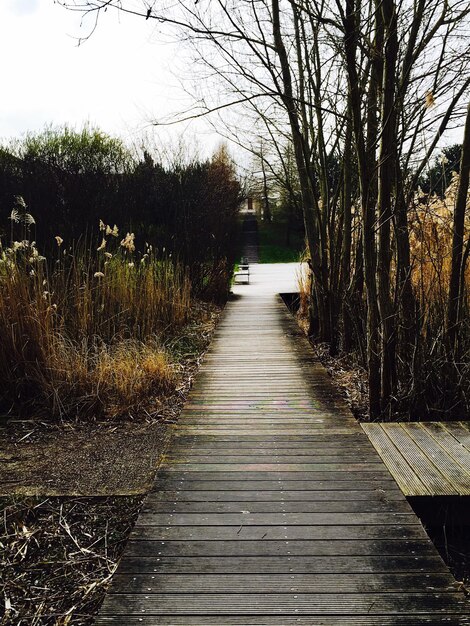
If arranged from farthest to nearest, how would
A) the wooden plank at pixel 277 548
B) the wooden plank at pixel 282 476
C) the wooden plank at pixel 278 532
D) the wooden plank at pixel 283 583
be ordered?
the wooden plank at pixel 282 476, the wooden plank at pixel 278 532, the wooden plank at pixel 277 548, the wooden plank at pixel 283 583

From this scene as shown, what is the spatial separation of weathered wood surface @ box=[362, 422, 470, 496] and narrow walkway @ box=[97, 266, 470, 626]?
9 centimetres

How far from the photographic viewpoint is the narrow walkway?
1633 millimetres

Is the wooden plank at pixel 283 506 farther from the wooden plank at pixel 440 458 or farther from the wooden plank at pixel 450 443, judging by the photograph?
the wooden plank at pixel 450 443

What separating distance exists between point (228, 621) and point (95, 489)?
1149 mm

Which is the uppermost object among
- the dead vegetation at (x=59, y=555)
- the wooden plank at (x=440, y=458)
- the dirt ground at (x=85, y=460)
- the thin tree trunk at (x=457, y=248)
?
the thin tree trunk at (x=457, y=248)

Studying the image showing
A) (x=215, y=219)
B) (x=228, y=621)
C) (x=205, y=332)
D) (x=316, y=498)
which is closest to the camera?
(x=228, y=621)

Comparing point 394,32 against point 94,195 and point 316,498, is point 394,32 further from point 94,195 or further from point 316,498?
point 94,195

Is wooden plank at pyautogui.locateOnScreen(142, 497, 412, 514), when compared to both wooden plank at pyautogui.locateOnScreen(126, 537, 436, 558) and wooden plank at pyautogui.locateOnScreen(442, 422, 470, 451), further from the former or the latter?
wooden plank at pyautogui.locateOnScreen(442, 422, 470, 451)

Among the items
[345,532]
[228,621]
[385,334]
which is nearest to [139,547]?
[228,621]

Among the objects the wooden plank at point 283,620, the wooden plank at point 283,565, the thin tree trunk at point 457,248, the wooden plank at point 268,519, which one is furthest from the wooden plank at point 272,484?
the thin tree trunk at point 457,248

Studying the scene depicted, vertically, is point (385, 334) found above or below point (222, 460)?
above

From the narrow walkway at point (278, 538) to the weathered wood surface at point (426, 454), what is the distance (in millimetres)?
85

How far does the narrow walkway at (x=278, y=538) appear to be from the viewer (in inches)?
64.3

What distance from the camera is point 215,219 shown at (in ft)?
32.6
